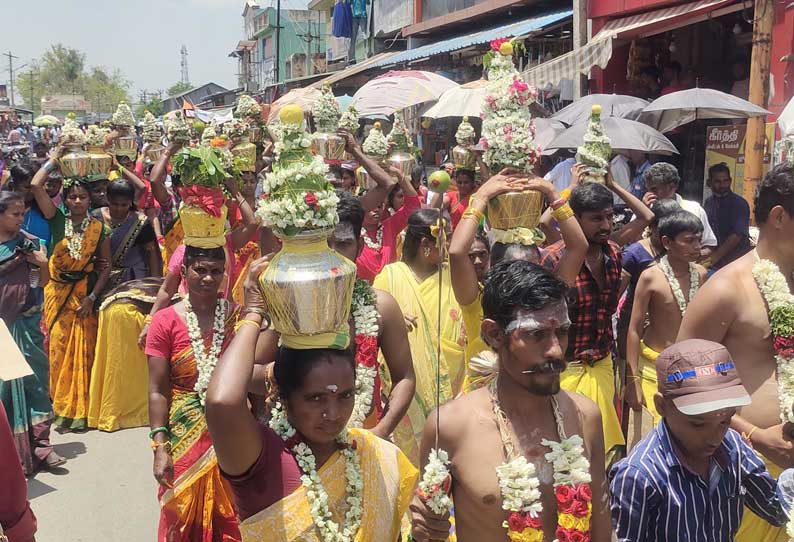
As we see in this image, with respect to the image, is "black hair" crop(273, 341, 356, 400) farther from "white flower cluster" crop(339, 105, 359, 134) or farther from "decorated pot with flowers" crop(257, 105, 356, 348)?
"white flower cluster" crop(339, 105, 359, 134)

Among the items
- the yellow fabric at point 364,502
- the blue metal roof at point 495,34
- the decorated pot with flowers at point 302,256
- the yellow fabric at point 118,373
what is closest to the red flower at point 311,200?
the decorated pot with flowers at point 302,256

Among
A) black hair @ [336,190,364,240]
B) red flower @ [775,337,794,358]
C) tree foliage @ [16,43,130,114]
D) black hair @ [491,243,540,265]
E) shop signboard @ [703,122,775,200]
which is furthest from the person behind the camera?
tree foliage @ [16,43,130,114]

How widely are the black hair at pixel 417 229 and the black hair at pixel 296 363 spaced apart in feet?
7.69

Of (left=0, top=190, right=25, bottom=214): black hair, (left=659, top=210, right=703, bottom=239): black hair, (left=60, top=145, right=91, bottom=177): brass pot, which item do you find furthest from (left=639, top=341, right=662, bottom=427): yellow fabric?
(left=60, top=145, right=91, bottom=177): brass pot

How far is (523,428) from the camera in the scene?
2564 millimetres

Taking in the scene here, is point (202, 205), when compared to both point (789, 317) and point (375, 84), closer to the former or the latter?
point (789, 317)

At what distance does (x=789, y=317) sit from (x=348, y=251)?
2086 millimetres

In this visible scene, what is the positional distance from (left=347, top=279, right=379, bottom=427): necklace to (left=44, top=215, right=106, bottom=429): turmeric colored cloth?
Result: 13.6 feet

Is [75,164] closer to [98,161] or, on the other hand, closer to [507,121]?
[98,161]

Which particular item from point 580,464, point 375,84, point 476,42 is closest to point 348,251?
point 580,464

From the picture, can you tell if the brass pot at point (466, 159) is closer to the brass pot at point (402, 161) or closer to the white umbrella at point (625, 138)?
the brass pot at point (402, 161)

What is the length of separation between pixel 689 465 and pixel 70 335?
19.6ft

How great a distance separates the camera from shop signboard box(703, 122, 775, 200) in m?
8.26

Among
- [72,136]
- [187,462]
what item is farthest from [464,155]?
[187,462]
